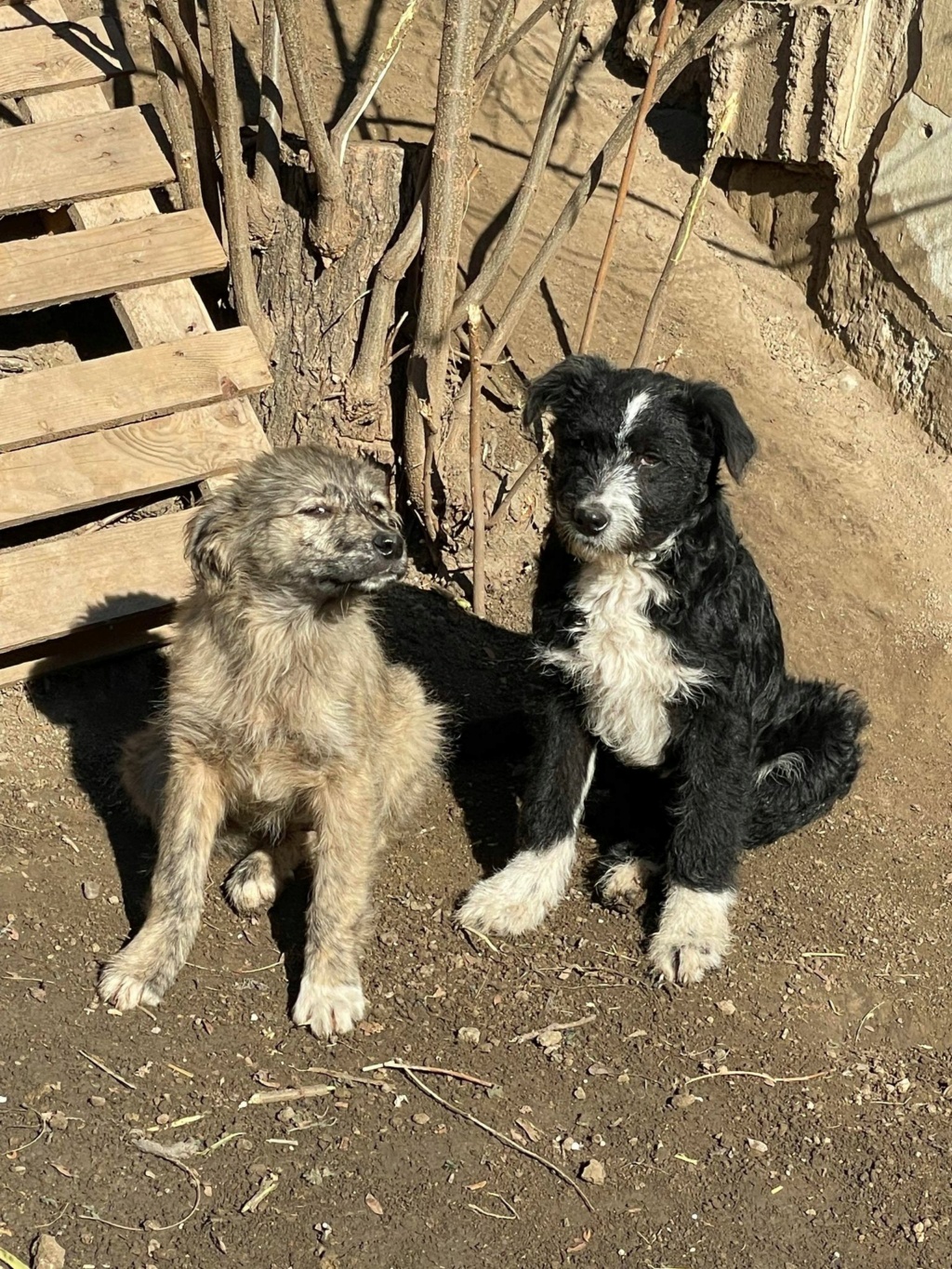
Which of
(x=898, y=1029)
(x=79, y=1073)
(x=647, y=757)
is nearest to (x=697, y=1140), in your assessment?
(x=898, y=1029)

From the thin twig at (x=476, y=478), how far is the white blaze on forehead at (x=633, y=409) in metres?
1.51

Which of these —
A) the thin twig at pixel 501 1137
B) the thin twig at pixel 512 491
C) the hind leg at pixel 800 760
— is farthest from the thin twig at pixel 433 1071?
the thin twig at pixel 512 491

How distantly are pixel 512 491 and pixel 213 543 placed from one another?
2426mm

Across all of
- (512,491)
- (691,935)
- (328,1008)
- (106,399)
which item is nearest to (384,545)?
(328,1008)

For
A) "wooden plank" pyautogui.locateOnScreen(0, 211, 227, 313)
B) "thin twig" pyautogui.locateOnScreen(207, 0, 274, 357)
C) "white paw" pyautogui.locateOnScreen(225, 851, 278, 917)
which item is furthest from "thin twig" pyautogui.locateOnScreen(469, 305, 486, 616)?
"white paw" pyautogui.locateOnScreen(225, 851, 278, 917)

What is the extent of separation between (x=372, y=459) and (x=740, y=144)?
10.6 feet

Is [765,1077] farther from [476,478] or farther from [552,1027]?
[476,478]

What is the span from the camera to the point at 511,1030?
4.73 m

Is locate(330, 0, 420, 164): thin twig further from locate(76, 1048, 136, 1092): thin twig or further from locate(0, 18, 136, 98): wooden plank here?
locate(76, 1048, 136, 1092): thin twig

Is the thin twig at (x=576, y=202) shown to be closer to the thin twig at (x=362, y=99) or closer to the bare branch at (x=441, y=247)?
the bare branch at (x=441, y=247)

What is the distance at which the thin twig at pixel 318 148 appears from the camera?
584 centimetres

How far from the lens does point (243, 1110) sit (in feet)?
13.8

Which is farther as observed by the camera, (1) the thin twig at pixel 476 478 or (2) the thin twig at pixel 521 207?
(2) the thin twig at pixel 521 207

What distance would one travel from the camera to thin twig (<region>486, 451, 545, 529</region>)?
6.60 metres
